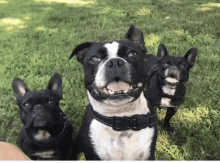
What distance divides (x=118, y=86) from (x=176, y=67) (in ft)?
4.62

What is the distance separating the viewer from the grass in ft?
11.3

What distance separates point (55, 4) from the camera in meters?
10.5

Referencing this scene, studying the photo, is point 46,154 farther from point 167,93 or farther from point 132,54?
point 167,93

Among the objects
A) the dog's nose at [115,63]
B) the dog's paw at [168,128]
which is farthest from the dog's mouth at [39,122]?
the dog's paw at [168,128]

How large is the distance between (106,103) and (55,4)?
989 cm

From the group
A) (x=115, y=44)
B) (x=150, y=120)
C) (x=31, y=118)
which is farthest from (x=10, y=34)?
(x=150, y=120)

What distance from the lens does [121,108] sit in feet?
7.20

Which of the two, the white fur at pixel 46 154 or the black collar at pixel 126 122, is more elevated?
the black collar at pixel 126 122

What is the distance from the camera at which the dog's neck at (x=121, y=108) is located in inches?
86.3

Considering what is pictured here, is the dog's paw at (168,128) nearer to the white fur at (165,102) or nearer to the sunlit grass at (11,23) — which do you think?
the white fur at (165,102)

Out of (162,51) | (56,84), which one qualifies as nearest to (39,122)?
(56,84)

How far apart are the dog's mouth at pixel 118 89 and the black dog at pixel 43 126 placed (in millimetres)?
832

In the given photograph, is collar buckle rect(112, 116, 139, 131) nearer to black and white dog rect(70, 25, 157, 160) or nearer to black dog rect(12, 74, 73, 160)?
black and white dog rect(70, 25, 157, 160)

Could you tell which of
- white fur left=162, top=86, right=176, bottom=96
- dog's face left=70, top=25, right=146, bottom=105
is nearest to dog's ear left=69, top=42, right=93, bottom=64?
dog's face left=70, top=25, right=146, bottom=105
